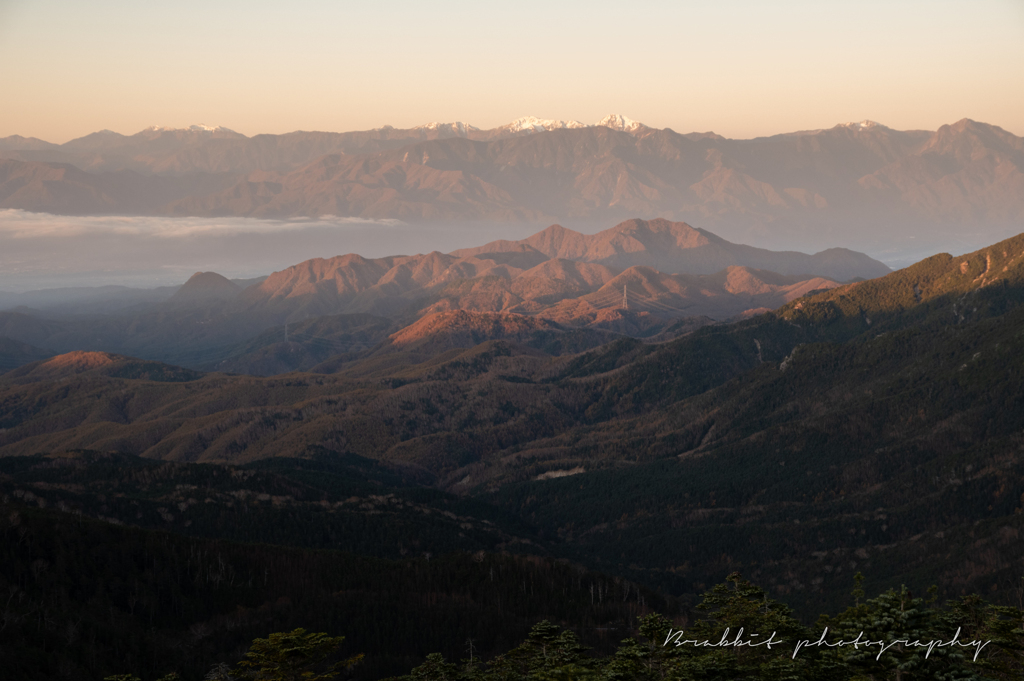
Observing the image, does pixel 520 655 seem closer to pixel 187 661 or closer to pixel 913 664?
pixel 913 664

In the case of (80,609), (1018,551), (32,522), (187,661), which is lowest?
(1018,551)

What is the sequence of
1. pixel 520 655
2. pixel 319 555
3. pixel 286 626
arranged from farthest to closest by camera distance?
pixel 319 555 < pixel 286 626 < pixel 520 655

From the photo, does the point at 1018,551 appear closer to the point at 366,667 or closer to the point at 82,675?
the point at 366,667

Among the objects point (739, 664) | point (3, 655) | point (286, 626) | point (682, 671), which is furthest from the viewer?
point (286, 626)

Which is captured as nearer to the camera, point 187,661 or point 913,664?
point 913,664

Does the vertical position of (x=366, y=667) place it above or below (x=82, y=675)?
below

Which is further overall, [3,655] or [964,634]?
[3,655]

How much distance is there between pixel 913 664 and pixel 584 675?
84.4ft

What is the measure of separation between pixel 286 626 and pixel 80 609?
34557 mm

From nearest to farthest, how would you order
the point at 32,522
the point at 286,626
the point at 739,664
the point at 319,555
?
1. the point at 739,664
2. the point at 32,522
3. the point at 286,626
4. the point at 319,555

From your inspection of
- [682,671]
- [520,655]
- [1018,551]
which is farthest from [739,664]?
[1018,551]

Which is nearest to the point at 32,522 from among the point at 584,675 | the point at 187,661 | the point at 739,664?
the point at 187,661

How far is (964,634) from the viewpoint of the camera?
244 ft

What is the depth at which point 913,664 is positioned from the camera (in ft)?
220
